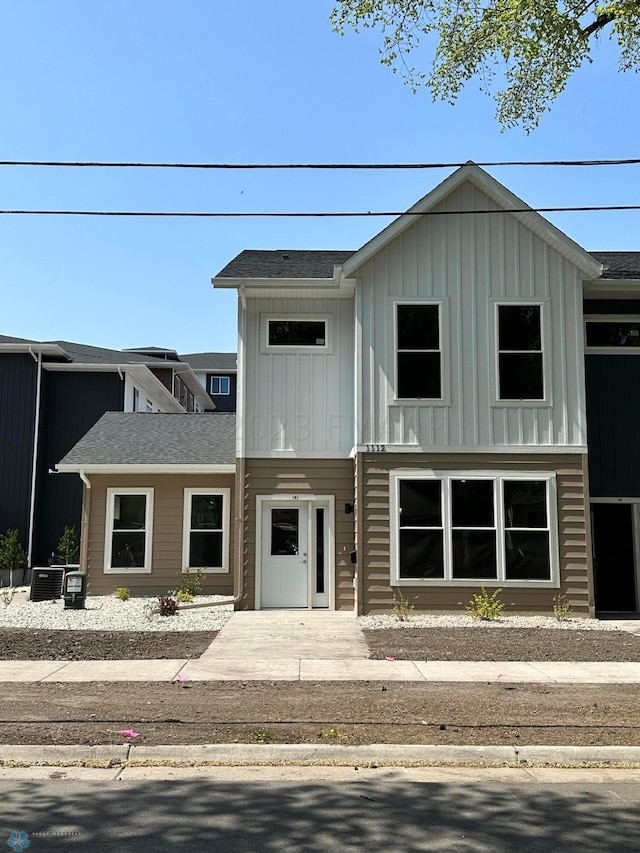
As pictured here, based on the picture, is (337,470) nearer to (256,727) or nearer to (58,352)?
(256,727)

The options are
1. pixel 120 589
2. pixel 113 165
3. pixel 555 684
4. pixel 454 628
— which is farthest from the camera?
pixel 120 589

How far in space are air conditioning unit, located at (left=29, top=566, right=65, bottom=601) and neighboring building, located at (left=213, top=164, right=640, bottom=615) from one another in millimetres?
4634

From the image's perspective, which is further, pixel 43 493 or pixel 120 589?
pixel 43 493

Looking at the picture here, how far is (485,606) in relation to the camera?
14.3 m

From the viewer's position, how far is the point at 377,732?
7234 millimetres

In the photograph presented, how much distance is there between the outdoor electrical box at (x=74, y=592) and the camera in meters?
15.5

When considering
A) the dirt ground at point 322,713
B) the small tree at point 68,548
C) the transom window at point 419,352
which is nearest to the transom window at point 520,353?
the transom window at point 419,352

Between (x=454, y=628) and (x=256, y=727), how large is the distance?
6721 millimetres

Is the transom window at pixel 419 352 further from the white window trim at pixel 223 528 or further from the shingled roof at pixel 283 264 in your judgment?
the white window trim at pixel 223 528

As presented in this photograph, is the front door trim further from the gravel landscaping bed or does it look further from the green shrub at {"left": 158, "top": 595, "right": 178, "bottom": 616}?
the green shrub at {"left": 158, "top": 595, "right": 178, "bottom": 616}

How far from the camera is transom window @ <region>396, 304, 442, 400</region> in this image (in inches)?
600

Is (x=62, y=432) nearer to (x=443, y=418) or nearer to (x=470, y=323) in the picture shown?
(x=443, y=418)

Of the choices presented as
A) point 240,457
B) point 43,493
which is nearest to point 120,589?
point 240,457

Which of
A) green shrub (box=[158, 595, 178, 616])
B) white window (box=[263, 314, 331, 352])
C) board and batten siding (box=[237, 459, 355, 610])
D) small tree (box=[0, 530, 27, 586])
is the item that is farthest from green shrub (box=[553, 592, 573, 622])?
small tree (box=[0, 530, 27, 586])
